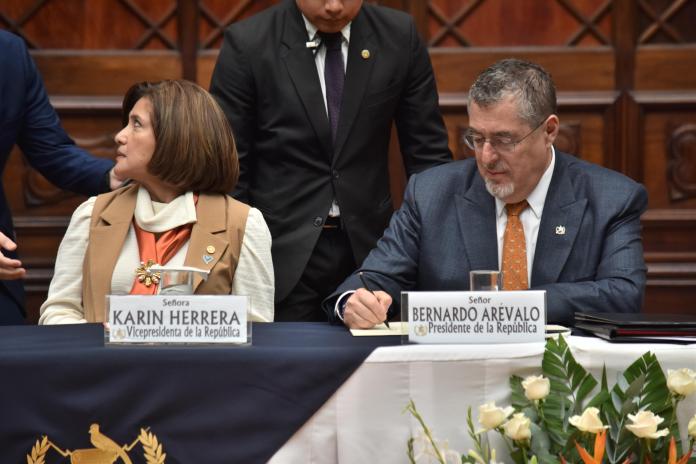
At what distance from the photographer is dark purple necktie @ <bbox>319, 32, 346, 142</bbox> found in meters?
3.48

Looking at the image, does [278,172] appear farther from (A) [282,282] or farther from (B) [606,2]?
(B) [606,2]

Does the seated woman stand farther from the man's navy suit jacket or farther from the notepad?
the notepad

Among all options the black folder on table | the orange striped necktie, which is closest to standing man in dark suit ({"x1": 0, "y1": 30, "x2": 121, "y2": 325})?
the orange striped necktie

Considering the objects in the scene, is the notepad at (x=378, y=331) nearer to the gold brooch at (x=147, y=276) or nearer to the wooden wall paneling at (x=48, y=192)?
the gold brooch at (x=147, y=276)

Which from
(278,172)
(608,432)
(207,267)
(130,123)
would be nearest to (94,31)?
(278,172)

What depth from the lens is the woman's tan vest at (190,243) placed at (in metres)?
2.78

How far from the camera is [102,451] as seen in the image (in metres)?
2.10

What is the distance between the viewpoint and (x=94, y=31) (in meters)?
4.48

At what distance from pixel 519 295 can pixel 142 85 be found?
1.20m

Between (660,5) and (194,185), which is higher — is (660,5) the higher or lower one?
the higher one

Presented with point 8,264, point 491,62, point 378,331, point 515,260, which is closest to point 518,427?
point 378,331

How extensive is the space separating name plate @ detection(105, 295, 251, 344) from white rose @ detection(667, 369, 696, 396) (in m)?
0.77

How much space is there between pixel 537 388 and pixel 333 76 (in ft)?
5.47

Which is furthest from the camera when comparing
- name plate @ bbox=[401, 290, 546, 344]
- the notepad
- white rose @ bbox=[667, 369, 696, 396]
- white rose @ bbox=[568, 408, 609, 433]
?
the notepad
